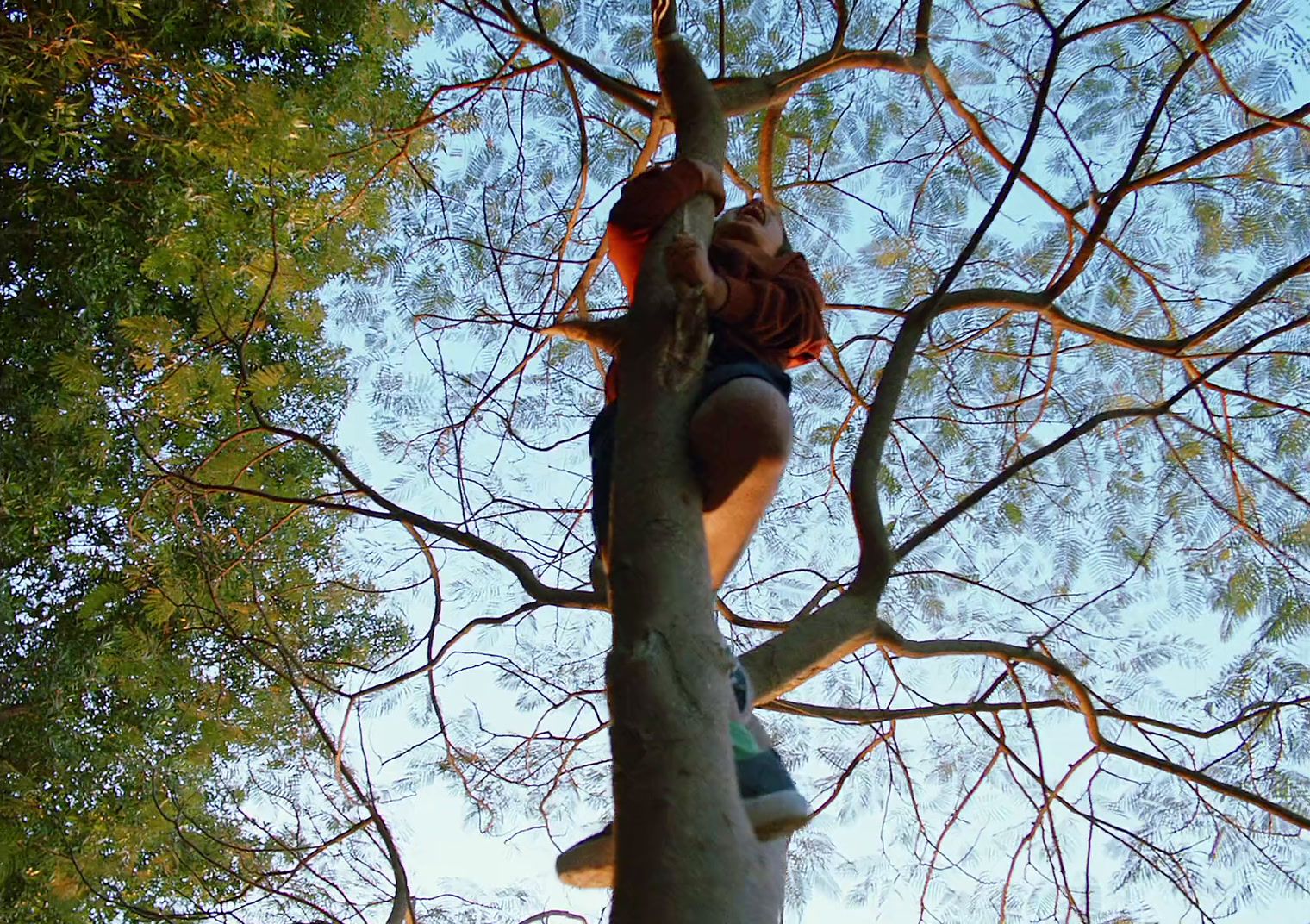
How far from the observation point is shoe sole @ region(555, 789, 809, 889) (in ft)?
5.59

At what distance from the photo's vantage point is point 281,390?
5.46 metres

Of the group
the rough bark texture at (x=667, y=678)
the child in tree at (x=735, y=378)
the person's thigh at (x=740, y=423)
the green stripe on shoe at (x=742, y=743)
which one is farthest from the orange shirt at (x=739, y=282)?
the green stripe on shoe at (x=742, y=743)

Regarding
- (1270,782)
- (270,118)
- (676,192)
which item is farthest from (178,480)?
(1270,782)

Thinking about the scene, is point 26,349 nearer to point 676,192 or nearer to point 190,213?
point 190,213

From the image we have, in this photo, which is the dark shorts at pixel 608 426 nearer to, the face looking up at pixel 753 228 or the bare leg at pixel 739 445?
the bare leg at pixel 739 445

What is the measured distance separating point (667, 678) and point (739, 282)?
1.07 m

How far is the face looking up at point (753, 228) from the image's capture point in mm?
2625

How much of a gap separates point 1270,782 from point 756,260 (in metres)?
2.50

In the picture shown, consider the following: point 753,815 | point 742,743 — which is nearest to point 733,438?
point 742,743

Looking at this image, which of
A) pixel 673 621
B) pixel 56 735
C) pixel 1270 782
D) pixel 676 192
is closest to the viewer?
pixel 673 621

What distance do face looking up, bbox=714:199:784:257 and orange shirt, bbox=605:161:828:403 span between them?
0.09 ft

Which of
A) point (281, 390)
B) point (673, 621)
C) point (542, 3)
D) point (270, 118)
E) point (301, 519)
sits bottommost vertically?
point (673, 621)

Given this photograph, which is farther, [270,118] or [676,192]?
[270,118]

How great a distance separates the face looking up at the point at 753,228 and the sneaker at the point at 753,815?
118 centimetres
